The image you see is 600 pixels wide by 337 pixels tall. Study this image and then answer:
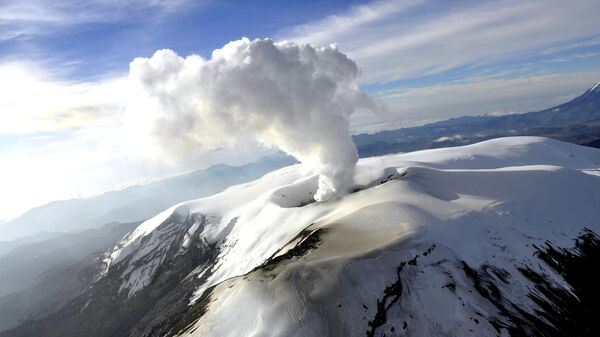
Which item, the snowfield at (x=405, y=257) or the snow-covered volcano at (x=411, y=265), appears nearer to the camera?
the snowfield at (x=405, y=257)

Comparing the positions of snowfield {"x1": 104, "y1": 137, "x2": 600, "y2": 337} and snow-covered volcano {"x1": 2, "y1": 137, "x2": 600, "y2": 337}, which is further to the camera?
snow-covered volcano {"x1": 2, "y1": 137, "x2": 600, "y2": 337}

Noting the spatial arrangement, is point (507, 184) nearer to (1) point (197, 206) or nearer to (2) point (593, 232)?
(2) point (593, 232)

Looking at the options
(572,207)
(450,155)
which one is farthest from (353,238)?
(450,155)

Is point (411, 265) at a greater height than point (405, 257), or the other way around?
point (405, 257)

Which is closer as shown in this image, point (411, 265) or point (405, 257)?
point (411, 265)
